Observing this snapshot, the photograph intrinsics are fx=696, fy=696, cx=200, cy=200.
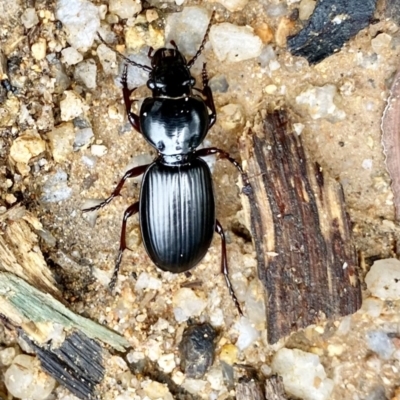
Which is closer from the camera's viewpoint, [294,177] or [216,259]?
[294,177]

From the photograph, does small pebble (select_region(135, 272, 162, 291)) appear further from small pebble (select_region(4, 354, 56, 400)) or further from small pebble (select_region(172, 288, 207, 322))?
small pebble (select_region(4, 354, 56, 400))

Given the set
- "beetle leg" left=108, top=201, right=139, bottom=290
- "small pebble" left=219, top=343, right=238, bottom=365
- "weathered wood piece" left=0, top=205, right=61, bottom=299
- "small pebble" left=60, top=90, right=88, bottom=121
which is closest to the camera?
"weathered wood piece" left=0, top=205, right=61, bottom=299

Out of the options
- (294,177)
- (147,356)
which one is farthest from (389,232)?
(147,356)

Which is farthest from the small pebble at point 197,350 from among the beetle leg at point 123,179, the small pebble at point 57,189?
the small pebble at point 57,189

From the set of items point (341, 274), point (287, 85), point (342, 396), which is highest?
point (287, 85)

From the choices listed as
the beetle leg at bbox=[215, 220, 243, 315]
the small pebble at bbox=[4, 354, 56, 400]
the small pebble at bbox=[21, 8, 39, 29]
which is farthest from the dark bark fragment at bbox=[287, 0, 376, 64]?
the small pebble at bbox=[4, 354, 56, 400]

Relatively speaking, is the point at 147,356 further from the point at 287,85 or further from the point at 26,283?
the point at 287,85
